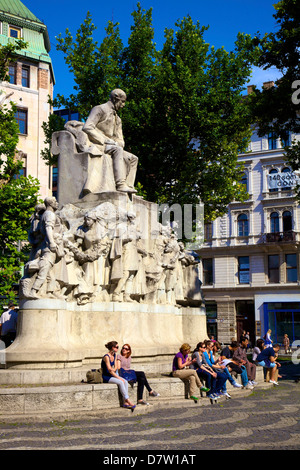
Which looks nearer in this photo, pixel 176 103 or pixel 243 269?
pixel 176 103

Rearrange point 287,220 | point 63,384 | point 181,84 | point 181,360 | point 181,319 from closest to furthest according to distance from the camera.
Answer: point 63,384 < point 181,360 < point 181,319 < point 181,84 < point 287,220

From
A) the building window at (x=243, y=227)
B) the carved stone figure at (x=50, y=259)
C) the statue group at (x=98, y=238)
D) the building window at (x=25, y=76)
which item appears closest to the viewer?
the carved stone figure at (x=50, y=259)

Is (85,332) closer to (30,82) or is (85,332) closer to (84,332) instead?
(84,332)

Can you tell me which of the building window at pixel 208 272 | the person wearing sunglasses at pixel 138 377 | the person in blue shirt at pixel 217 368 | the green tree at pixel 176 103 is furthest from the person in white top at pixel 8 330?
the building window at pixel 208 272

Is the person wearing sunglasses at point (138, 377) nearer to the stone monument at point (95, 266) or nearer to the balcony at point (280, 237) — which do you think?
the stone monument at point (95, 266)

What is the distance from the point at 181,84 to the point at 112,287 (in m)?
15.8

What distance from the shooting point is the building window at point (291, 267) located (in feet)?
134

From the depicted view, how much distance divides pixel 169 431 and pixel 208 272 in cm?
3765

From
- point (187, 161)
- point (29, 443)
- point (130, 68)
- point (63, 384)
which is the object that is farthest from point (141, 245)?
point (130, 68)

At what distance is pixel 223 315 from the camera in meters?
42.7

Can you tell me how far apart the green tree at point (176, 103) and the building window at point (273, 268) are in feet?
51.6

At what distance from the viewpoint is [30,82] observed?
41.6 meters

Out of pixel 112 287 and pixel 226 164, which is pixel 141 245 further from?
pixel 226 164

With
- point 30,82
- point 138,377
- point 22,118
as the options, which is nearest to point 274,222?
point 22,118
